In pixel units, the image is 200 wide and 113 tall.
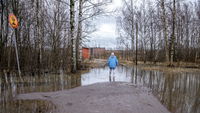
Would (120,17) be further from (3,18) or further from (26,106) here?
(26,106)

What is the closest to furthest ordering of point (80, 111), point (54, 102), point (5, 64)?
point (80, 111)
point (54, 102)
point (5, 64)

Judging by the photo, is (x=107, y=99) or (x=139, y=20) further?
(x=139, y=20)

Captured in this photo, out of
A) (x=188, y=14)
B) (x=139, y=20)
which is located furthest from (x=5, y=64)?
(x=188, y=14)

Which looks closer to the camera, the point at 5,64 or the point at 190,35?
the point at 5,64

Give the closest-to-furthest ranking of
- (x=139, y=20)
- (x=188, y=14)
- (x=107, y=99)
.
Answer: (x=107, y=99) → (x=139, y=20) → (x=188, y=14)

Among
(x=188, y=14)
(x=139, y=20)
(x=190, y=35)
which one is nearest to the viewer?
(x=139, y=20)

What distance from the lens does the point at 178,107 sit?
14.2 ft

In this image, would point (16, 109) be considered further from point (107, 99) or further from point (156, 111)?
Result: point (156, 111)

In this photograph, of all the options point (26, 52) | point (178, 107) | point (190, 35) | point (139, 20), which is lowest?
point (178, 107)

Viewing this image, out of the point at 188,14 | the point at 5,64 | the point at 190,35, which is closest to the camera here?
the point at 5,64

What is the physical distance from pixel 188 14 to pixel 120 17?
14.9 m

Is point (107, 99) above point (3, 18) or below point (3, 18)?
below

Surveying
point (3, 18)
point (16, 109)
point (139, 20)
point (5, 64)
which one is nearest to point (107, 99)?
point (16, 109)

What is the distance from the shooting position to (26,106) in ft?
12.7
